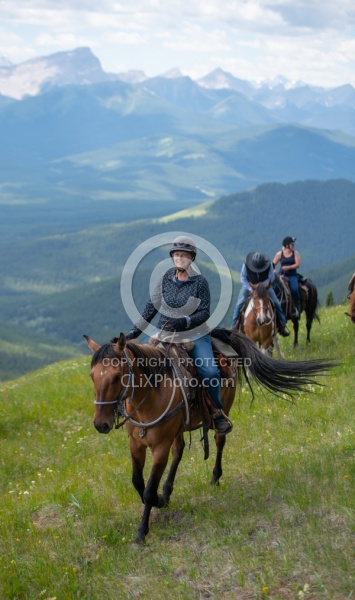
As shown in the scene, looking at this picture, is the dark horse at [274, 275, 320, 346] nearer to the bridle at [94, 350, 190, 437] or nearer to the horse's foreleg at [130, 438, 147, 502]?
the bridle at [94, 350, 190, 437]

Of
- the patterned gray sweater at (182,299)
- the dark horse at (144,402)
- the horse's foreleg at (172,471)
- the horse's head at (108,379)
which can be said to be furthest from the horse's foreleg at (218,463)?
the horse's head at (108,379)

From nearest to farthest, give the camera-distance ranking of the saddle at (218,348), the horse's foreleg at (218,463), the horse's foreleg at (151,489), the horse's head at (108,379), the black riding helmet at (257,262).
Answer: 1. the horse's head at (108,379)
2. the horse's foreleg at (151,489)
3. the saddle at (218,348)
4. the horse's foreleg at (218,463)
5. the black riding helmet at (257,262)

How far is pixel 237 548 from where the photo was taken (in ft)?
26.8

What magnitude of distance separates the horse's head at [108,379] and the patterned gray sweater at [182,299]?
1.61 meters

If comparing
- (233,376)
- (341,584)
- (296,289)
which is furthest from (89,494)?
(296,289)

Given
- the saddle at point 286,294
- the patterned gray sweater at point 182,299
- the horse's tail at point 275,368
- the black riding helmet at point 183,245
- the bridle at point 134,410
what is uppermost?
the saddle at point 286,294

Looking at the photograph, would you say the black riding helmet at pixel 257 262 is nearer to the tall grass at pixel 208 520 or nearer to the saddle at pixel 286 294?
the saddle at pixel 286 294

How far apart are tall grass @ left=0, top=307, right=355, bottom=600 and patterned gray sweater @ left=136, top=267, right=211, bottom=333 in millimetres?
2810

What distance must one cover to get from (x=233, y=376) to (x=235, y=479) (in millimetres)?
1712

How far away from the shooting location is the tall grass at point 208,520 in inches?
295

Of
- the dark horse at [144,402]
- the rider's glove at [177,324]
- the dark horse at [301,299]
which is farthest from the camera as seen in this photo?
the dark horse at [301,299]

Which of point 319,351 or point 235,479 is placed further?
point 319,351

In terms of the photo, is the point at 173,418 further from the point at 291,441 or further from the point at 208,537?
the point at 291,441

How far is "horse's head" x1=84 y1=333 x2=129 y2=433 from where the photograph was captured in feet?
27.1
